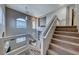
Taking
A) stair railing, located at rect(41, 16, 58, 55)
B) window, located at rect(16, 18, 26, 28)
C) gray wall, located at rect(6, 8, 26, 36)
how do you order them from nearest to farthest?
1. gray wall, located at rect(6, 8, 26, 36)
2. window, located at rect(16, 18, 26, 28)
3. stair railing, located at rect(41, 16, 58, 55)

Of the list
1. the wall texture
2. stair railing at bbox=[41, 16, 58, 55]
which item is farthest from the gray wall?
stair railing at bbox=[41, 16, 58, 55]

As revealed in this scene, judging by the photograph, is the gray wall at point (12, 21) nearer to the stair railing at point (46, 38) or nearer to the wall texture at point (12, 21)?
the wall texture at point (12, 21)

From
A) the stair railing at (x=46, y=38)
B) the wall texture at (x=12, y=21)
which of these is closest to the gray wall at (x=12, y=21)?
the wall texture at (x=12, y=21)

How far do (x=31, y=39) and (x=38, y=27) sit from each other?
0.26m

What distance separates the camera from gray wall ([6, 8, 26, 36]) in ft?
4.73

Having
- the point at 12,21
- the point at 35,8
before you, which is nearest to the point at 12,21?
the point at 12,21

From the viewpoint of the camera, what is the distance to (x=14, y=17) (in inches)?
59.1

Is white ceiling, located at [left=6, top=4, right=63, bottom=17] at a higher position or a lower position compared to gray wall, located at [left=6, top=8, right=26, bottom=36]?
higher

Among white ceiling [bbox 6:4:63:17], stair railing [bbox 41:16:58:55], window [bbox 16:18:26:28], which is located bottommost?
stair railing [bbox 41:16:58:55]

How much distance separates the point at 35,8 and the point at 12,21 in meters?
0.47

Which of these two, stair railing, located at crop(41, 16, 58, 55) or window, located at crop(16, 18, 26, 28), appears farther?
stair railing, located at crop(41, 16, 58, 55)

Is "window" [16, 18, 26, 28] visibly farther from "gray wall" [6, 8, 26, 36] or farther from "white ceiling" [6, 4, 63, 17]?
"white ceiling" [6, 4, 63, 17]

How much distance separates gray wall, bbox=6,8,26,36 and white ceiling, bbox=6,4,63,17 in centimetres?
8
